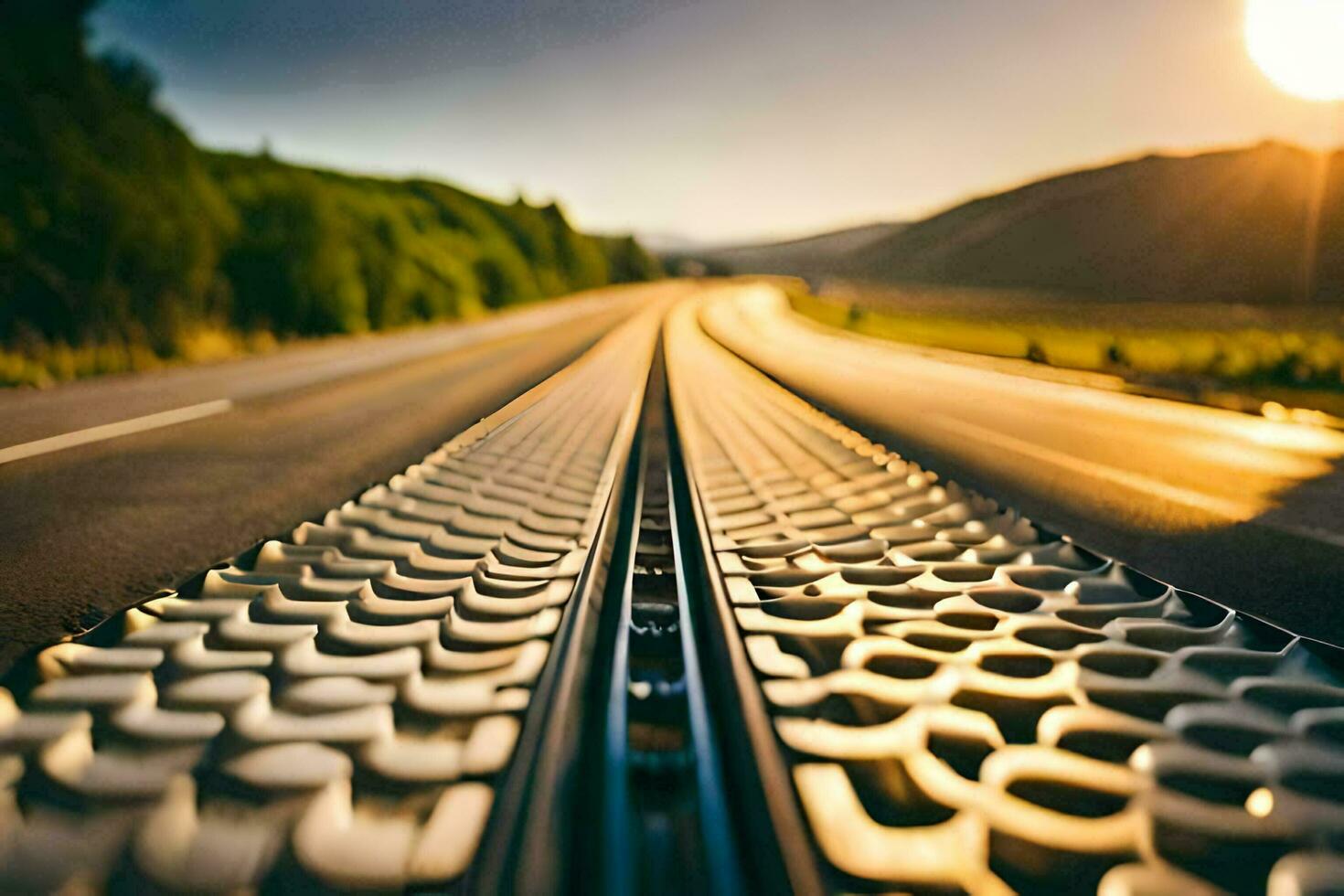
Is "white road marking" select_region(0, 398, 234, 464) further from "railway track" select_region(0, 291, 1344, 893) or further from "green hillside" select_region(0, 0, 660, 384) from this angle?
"green hillside" select_region(0, 0, 660, 384)

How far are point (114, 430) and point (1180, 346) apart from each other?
2416cm

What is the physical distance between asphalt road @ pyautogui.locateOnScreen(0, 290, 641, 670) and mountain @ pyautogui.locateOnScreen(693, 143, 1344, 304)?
88846 millimetres

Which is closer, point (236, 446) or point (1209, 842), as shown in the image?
point (1209, 842)

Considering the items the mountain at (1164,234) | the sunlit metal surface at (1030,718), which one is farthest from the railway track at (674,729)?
the mountain at (1164,234)

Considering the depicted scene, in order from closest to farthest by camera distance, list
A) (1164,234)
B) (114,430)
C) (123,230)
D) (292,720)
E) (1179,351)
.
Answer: (292,720), (114,430), (123,230), (1179,351), (1164,234)

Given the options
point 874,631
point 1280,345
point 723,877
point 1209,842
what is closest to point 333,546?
point 874,631

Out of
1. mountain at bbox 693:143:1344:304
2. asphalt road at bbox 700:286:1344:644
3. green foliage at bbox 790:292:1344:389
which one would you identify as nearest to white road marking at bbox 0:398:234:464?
asphalt road at bbox 700:286:1344:644

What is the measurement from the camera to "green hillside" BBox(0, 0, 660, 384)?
14656 mm

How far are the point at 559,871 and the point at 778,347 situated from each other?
25.0m

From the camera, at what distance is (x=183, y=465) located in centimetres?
699

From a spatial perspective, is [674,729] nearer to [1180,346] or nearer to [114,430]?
[114,430]

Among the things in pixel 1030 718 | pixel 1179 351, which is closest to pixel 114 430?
pixel 1030 718

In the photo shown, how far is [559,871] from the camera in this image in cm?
199

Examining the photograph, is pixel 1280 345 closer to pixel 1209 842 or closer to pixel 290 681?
pixel 1209 842
